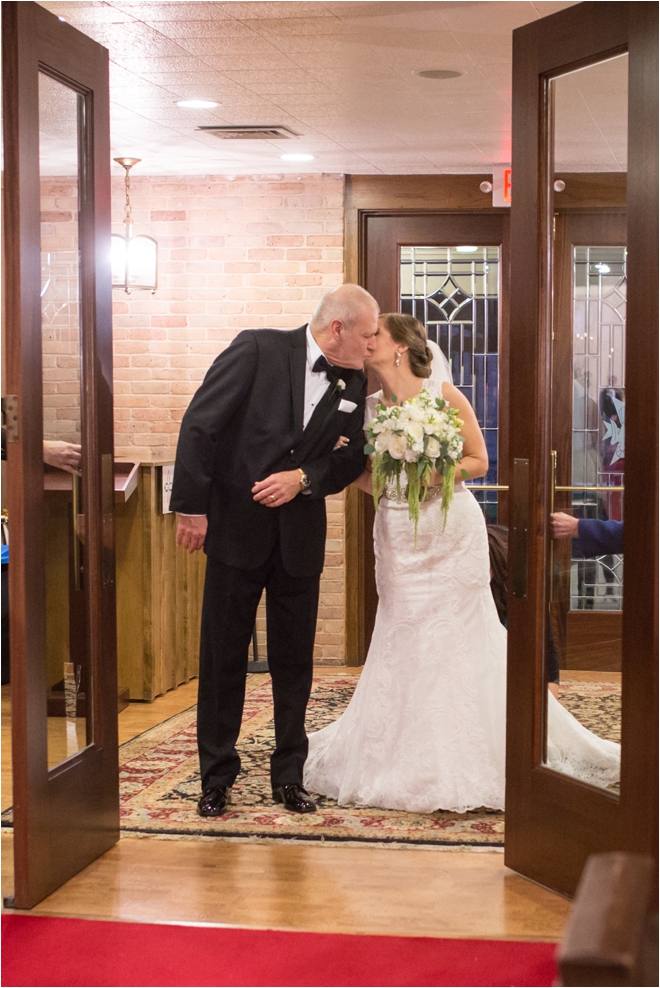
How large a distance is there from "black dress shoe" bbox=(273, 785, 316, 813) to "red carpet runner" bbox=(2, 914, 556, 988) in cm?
110

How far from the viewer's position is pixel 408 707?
4.40 m

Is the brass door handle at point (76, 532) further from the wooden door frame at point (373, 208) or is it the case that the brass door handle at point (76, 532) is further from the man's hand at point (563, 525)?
the wooden door frame at point (373, 208)

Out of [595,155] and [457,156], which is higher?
[457,156]

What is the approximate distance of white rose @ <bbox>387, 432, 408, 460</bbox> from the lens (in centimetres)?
434

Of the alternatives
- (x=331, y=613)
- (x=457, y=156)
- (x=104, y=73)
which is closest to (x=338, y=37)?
(x=104, y=73)

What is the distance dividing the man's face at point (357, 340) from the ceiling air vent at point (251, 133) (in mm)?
2004

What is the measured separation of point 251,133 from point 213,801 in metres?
3.41

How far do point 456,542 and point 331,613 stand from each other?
2.69 metres

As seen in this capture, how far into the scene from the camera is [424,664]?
444 cm

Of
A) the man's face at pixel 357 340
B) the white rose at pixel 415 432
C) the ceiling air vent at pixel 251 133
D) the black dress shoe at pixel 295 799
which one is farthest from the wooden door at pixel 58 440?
the ceiling air vent at pixel 251 133

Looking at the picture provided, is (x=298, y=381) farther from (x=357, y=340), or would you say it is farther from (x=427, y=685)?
(x=427, y=685)

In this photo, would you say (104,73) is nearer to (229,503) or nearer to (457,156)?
(229,503)

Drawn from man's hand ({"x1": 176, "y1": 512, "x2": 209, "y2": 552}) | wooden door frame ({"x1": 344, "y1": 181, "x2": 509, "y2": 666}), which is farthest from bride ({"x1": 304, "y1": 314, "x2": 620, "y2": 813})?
wooden door frame ({"x1": 344, "y1": 181, "x2": 509, "y2": 666})

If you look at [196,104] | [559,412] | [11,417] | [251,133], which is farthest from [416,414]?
[251,133]
